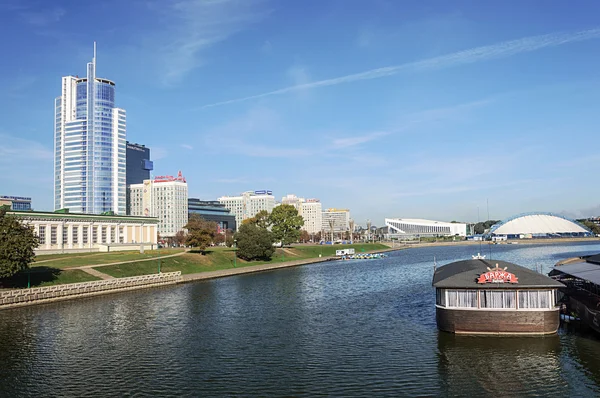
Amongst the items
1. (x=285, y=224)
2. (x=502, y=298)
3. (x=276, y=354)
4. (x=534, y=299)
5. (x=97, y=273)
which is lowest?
(x=276, y=354)

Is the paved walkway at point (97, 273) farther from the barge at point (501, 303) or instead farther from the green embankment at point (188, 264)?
the barge at point (501, 303)

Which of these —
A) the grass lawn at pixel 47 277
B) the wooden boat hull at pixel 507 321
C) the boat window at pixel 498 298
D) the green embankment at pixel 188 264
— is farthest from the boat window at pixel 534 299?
the green embankment at pixel 188 264

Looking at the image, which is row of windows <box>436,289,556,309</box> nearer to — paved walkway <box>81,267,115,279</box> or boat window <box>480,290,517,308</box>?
boat window <box>480,290,517,308</box>

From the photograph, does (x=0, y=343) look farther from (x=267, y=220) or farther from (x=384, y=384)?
(x=267, y=220)

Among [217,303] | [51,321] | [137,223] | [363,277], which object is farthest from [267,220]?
[51,321]

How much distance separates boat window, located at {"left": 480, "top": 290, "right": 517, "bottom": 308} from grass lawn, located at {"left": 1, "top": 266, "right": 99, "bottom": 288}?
71.4 meters

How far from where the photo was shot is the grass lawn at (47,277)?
81812 mm

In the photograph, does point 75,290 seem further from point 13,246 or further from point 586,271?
point 586,271

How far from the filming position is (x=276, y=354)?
44.4 m

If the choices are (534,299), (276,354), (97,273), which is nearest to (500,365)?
(534,299)

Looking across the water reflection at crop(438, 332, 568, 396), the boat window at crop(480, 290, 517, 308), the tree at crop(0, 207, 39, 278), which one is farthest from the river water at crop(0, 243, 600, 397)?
the tree at crop(0, 207, 39, 278)

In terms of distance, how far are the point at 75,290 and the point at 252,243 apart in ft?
224

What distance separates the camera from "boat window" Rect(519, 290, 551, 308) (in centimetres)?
4503

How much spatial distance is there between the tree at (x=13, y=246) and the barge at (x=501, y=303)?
62.2m
